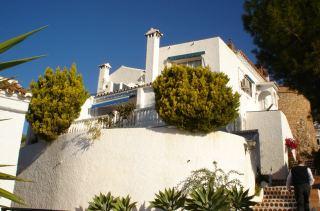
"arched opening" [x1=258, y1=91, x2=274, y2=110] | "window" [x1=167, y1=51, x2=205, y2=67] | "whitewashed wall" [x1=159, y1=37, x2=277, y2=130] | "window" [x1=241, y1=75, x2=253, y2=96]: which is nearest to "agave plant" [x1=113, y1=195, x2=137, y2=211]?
"whitewashed wall" [x1=159, y1=37, x2=277, y2=130]

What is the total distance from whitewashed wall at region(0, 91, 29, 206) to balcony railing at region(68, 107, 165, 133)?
5332mm

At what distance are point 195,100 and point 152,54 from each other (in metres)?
11.7

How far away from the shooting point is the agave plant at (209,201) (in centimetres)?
1108

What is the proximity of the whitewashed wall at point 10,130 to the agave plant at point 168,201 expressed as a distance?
4.96 metres

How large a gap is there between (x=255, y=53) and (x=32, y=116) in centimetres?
1209

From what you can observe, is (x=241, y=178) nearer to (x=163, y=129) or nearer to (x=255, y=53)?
(x=163, y=129)

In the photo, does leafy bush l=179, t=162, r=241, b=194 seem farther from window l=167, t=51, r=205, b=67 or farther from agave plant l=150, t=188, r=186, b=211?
window l=167, t=51, r=205, b=67

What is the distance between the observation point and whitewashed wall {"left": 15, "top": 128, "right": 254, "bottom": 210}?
13.6 m

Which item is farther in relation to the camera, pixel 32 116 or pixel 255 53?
pixel 255 53

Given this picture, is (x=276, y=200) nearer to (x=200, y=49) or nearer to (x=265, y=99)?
(x=200, y=49)

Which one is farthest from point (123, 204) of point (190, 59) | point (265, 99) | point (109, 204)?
point (265, 99)

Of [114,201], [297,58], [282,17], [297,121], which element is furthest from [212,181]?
[297,121]

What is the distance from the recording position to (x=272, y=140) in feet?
70.7

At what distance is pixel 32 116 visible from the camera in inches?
653
